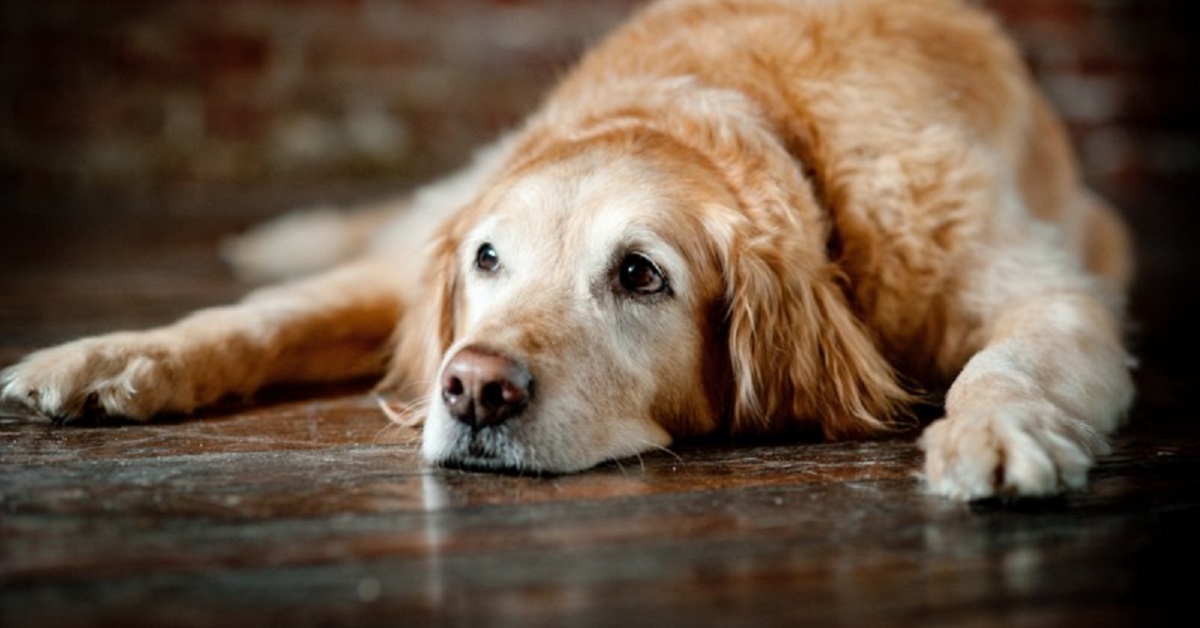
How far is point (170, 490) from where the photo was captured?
1.79 m

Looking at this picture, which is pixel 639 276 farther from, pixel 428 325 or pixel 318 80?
pixel 318 80

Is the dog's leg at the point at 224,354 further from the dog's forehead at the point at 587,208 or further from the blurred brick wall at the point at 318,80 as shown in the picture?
the blurred brick wall at the point at 318,80

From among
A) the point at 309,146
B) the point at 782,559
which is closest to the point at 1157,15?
the point at 309,146

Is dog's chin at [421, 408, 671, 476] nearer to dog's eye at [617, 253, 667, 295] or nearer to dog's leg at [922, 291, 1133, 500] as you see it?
dog's eye at [617, 253, 667, 295]

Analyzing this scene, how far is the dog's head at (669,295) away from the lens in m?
2.11

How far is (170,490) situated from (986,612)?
1.10 metres

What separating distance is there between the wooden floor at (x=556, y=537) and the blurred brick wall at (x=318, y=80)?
13.4 feet

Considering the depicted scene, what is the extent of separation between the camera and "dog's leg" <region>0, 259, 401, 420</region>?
223 centimetres

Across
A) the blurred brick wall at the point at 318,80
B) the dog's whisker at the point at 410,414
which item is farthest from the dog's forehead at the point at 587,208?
the blurred brick wall at the point at 318,80

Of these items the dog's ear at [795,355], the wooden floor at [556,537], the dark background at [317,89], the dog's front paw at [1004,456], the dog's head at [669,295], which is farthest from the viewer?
the dark background at [317,89]

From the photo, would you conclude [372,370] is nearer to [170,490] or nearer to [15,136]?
[170,490]

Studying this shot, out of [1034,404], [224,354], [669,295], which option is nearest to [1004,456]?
[1034,404]

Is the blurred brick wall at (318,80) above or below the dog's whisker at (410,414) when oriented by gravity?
Answer: above

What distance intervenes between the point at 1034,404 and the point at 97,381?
5.12 feet
